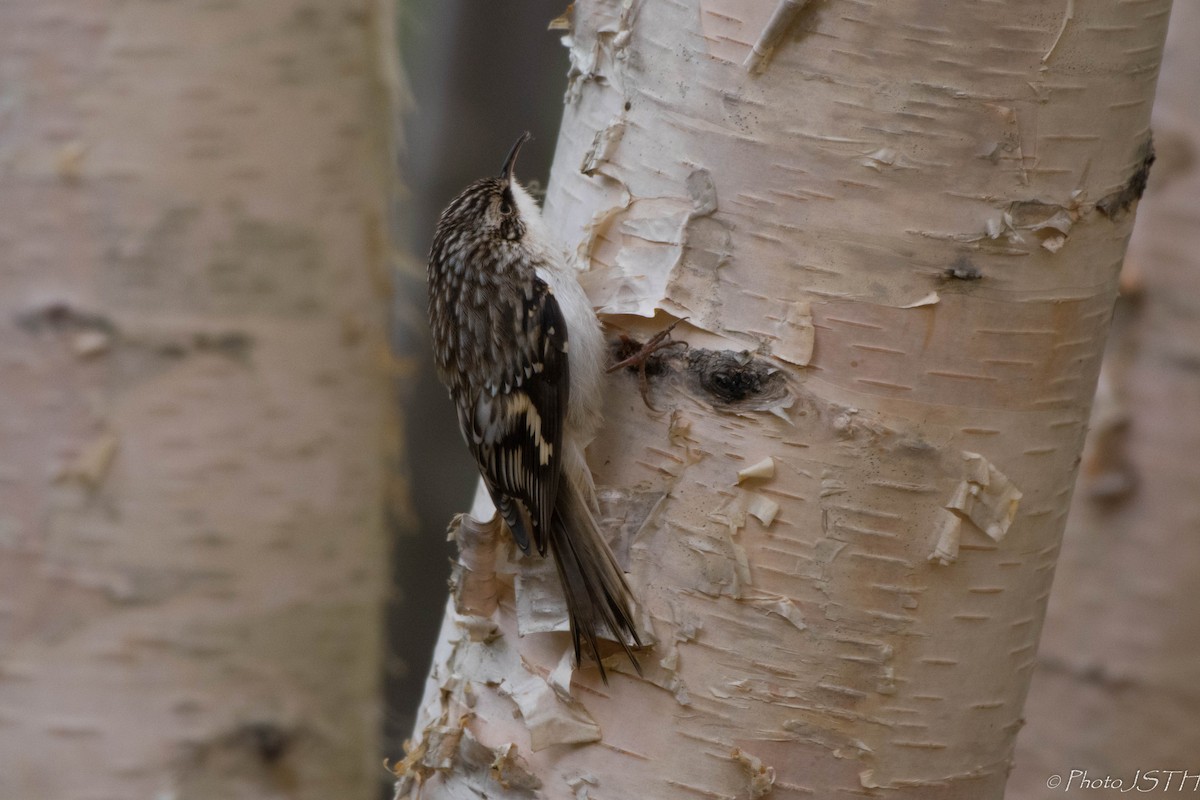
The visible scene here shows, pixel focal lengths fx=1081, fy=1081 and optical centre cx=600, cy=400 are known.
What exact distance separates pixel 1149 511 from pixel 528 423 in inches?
64.5

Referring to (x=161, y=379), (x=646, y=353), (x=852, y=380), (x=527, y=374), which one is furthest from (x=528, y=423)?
(x=161, y=379)

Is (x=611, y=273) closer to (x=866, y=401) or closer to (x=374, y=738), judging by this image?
(x=866, y=401)

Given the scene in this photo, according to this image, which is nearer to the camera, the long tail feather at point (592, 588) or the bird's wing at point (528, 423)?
the long tail feather at point (592, 588)

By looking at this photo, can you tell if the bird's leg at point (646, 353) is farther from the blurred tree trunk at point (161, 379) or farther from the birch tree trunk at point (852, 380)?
the blurred tree trunk at point (161, 379)

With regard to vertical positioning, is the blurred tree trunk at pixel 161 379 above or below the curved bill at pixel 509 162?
below

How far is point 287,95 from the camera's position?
2078 millimetres

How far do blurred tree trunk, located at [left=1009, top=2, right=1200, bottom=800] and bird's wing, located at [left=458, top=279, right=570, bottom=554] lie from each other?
1.54 meters

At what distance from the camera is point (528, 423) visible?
1.70m

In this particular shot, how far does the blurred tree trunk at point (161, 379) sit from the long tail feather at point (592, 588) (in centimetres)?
92

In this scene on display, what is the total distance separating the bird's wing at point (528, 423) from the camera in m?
1.51

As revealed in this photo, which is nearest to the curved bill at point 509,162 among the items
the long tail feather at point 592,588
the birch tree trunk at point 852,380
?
the birch tree trunk at point 852,380

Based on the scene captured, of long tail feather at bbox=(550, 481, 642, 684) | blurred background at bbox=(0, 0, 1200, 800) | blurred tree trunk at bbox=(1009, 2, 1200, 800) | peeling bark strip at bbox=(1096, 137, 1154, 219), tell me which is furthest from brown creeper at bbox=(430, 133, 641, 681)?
blurred tree trunk at bbox=(1009, 2, 1200, 800)

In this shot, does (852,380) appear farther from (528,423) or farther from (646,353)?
(528,423)

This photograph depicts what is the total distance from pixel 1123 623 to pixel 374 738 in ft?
5.78
